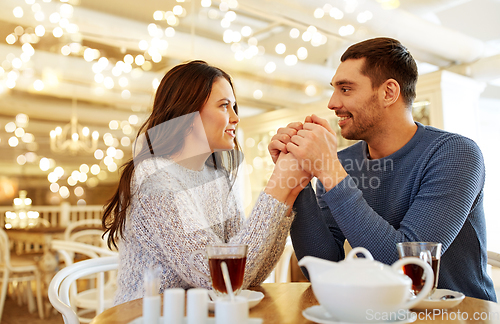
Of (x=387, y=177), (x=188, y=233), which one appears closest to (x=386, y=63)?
(x=387, y=177)

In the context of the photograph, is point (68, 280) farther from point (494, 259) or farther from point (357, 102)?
point (494, 259)

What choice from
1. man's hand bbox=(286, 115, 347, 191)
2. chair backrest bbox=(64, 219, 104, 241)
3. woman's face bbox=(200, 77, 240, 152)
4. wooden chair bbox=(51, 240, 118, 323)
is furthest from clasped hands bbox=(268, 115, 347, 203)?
chair backrest bbox=(64, 219, 104, 241)

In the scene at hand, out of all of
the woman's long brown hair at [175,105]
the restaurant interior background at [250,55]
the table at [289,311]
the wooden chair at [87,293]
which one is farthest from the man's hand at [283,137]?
the restaurant interior background at [250,55]

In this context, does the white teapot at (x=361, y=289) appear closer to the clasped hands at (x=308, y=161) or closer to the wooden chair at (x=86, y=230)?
the clasped hands at (x=308, y=161)

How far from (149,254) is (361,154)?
31.4 inches

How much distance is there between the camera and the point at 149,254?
3.33 feet

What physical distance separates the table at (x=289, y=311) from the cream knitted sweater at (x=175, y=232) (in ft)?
0.41

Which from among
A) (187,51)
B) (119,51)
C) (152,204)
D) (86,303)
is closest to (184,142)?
(152,204)

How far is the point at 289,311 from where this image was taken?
0.73m

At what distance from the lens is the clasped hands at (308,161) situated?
1.00 metres

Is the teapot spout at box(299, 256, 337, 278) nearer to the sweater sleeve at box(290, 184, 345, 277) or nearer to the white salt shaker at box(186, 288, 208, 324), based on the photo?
the white salt shaker at box(186, 288, 208, 324)

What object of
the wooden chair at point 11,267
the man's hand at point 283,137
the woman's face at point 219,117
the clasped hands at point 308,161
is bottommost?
the wooden chair at point 11,267

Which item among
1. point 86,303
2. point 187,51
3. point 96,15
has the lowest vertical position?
point 86,303

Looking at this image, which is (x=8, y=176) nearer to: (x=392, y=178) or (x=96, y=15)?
(x=96, y=15)
